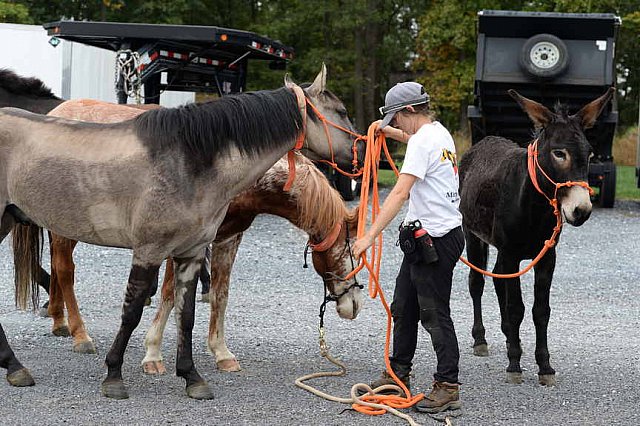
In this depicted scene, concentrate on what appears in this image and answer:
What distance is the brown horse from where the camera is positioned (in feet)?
18.5

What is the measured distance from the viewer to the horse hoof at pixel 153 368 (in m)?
5.59

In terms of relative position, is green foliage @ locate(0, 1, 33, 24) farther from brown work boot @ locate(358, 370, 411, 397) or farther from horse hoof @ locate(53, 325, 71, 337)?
brown work boot @ locate(358, 370, 411, 397)

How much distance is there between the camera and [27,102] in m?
7.95

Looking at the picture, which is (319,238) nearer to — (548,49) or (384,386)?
(384,386)

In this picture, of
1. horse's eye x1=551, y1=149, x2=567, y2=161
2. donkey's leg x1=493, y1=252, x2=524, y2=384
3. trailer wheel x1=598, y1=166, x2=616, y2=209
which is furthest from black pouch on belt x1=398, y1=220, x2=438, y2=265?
trailer wheel x1=598, y1=166, x2=616, y2=209

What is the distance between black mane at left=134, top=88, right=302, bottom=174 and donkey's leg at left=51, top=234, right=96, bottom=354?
1.48 metres

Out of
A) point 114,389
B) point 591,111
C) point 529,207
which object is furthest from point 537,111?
point 114,389

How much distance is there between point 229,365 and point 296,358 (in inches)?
21.0

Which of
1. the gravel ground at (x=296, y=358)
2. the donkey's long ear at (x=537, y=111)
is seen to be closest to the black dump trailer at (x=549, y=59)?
the gravel ground at (x=296, y=358)

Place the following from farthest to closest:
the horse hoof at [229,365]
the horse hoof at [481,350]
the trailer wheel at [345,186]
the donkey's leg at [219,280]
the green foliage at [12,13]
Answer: the green foliage at [12,13] < the trailer wheel at [345,186] < the horse hoof at [481,350] < the donkey's leg at [219,280] < the horse hoof at [229,365]

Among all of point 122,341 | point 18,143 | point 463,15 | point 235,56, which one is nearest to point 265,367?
point 122,341

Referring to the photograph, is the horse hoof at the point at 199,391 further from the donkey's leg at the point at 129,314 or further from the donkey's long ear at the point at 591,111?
the donkey's long ear at the point at 591,111

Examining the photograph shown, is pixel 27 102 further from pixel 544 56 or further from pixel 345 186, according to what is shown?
pixel 544 56

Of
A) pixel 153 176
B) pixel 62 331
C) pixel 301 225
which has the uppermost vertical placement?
pixel 153 176
